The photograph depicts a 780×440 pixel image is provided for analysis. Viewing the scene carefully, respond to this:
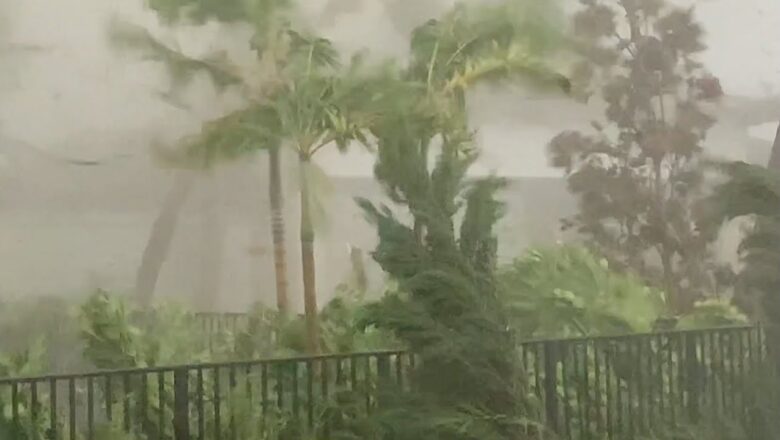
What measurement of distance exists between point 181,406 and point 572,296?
46 centimetres

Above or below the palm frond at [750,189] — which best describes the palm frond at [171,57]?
above

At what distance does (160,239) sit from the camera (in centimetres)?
120

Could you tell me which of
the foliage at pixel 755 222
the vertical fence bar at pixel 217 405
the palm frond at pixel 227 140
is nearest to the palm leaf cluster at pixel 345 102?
the palm frond at pixel 227 140

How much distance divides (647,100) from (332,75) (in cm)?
41

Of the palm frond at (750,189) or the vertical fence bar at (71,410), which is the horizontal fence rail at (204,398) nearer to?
the vertical fence bar at (71,410)

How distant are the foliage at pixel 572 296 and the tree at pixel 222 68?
255 mm

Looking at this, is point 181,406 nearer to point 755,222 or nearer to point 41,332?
point 41,332

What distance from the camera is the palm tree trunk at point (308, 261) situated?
122cm

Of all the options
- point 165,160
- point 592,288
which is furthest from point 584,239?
point 165,160

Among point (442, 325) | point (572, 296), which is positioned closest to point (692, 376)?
point (572, 296)

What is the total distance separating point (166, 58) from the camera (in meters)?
1.21

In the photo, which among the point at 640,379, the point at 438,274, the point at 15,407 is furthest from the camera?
the point at 640,379

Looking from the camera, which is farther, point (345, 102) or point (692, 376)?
point (692, 376)

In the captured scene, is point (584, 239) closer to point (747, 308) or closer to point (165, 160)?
point (747, 308)
